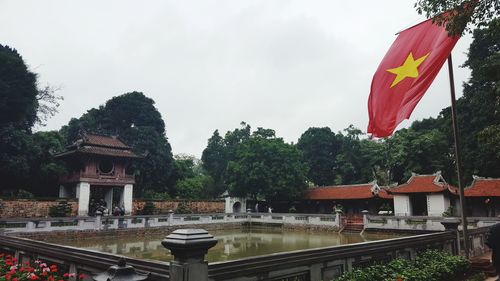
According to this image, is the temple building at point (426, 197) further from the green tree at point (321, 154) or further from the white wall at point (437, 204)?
the green tree at point (321, 154)

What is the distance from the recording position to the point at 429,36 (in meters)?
7.42

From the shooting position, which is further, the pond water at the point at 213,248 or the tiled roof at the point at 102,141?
the tiled roof at the point at 102,141

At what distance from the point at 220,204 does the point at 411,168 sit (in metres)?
18.5

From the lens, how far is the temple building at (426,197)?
82.1 feet

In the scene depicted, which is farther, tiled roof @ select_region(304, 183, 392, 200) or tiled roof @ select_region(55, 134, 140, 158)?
tiled roof @ select_region(304, 183, 392, 200)

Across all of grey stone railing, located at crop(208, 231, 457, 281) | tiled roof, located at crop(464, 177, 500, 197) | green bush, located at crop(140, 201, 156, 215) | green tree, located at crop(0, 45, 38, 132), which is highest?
green tree, located at crop(0, 45, 38, 132)

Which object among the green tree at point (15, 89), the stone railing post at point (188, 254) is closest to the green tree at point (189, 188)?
the green tree at point (15, 89)

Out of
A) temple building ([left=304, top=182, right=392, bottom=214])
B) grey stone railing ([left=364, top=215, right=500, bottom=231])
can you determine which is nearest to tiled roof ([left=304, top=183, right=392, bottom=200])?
temple building ([left=304, top=182, right=392, bottom=214])

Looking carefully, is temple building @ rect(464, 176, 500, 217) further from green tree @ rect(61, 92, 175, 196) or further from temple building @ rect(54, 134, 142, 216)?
green tree @ rect(61, 92, 175, 196)

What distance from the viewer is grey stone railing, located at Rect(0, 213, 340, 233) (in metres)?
19.0

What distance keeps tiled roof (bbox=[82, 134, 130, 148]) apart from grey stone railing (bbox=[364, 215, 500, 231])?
22241 mm

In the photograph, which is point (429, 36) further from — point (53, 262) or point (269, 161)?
point (269, 161)

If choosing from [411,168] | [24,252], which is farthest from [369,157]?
[24,252]

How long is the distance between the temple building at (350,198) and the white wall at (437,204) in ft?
14.1
